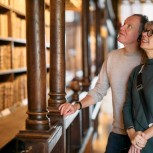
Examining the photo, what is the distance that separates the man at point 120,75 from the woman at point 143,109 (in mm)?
182

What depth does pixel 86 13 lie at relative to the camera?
4.93 m

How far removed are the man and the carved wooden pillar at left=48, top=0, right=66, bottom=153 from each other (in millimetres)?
287

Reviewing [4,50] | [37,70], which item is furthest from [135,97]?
[4,50]

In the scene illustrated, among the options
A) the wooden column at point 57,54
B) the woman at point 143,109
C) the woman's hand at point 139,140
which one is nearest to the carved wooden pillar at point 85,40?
the wooden column at point 57,54

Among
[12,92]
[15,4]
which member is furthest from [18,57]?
[15,4]

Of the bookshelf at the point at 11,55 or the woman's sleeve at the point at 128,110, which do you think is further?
the bookshelf at the point at 11,55

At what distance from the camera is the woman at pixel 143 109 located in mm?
1633

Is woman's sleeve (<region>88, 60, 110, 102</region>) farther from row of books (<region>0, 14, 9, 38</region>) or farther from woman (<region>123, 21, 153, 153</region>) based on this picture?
row of books (<region>0, 14, 9, 38</region>)

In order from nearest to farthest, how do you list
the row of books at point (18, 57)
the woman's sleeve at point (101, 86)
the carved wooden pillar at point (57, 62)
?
the woman's sleeve at point (101, 86)
the carved wooden pillar at point (57, 62)
the row of books at point (18, 57)

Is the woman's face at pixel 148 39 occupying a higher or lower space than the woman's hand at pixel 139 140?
higher

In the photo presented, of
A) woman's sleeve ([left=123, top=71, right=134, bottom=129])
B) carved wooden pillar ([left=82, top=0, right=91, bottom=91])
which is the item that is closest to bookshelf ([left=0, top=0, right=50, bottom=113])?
carved wooden pillar ([left=82, top=0, right=91, bottom=91])

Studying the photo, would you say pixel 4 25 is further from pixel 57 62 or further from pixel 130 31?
pixel 130 31

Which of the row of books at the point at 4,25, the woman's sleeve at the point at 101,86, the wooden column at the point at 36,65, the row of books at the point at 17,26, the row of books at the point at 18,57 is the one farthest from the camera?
the row of books at the point at 18,57

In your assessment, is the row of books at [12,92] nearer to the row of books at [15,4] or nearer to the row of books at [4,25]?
the row of books at [4,25]
